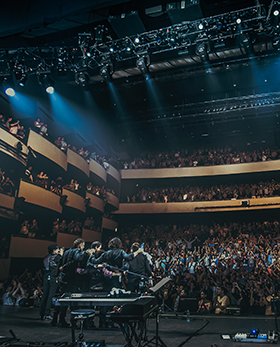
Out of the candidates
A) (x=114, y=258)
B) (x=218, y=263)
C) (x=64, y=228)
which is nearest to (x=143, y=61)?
(x=114, y=258)

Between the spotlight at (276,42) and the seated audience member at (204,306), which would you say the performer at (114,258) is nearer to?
the seated audience member at (204,306)

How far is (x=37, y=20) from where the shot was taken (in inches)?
265

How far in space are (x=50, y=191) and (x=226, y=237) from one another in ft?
36.1

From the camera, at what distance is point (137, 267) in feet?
20.4

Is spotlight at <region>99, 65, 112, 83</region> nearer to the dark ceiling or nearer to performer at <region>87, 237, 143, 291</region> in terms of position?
the dark ceiling

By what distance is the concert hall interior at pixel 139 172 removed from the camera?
600 centimetres

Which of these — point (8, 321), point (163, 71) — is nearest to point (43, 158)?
point (163, 71)

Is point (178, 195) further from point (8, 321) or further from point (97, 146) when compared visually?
point (8, 321)

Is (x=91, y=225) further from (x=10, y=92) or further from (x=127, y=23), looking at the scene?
(x=127, y=23)

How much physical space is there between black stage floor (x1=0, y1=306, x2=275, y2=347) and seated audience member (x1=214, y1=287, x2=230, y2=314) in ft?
2.11

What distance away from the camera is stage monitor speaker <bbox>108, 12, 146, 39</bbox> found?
341 inches

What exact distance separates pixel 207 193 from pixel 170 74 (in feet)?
36.3

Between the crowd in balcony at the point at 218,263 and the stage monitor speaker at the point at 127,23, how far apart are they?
334 inches

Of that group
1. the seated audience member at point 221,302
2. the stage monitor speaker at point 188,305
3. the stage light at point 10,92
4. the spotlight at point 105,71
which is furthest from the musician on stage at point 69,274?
the stage light at point 10,92
